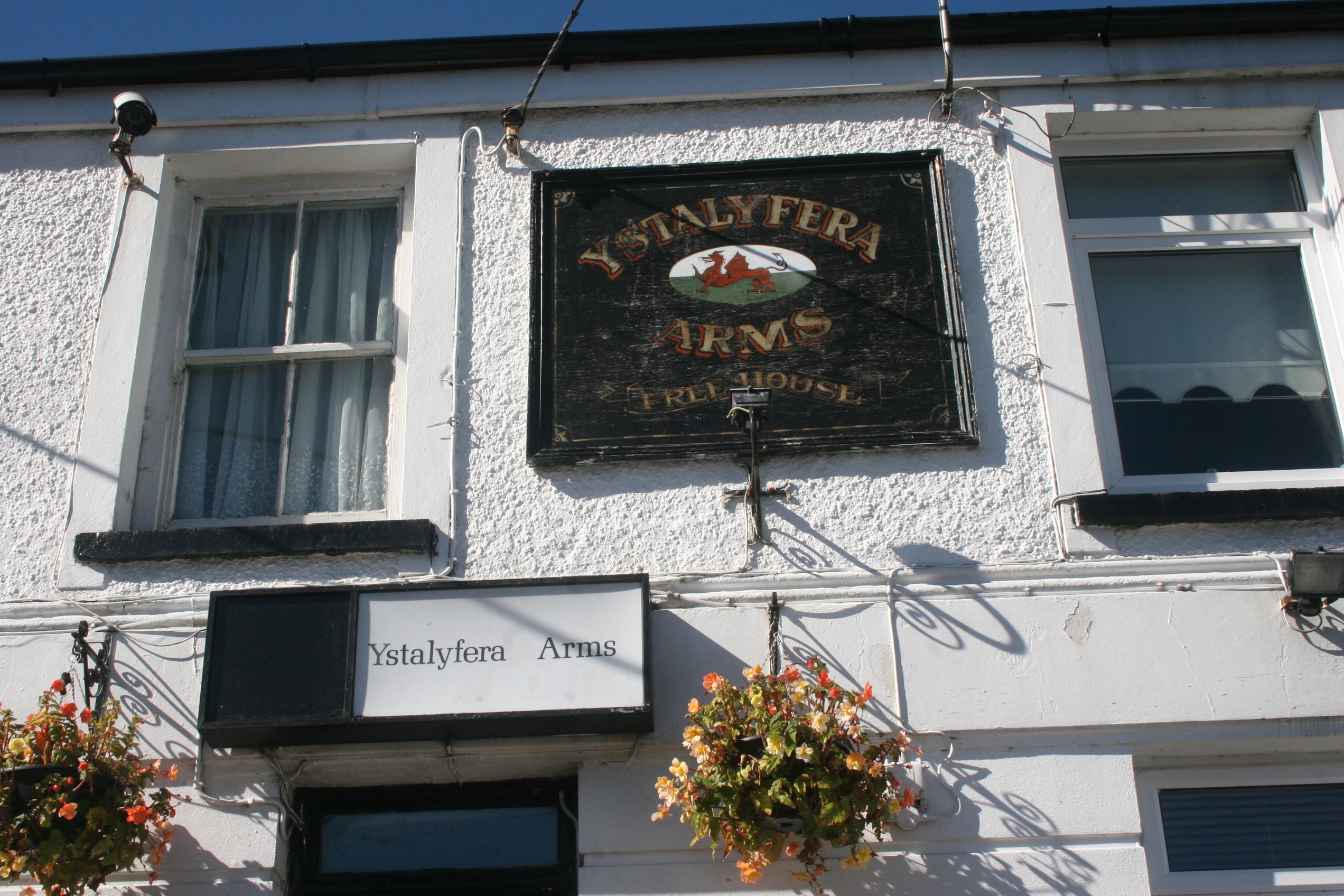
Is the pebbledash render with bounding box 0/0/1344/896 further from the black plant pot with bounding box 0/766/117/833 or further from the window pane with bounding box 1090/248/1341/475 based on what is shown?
the black plant pot with bounding box 0/766/117/833

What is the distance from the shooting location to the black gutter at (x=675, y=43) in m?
5.20

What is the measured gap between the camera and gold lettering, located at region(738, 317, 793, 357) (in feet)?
15.5

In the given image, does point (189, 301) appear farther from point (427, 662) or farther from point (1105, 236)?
point (1105, 236)

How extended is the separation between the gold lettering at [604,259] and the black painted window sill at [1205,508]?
2094mm

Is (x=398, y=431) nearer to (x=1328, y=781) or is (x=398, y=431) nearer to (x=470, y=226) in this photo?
(x=470, y=226)

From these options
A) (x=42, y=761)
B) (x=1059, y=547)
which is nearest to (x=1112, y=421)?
(x=1059, y=547)

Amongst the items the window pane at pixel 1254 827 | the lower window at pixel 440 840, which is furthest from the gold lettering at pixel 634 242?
the window pane at pixel 1254 827

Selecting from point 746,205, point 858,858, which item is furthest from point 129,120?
point 858,858

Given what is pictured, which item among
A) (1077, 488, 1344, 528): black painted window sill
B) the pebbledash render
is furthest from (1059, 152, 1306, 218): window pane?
(1077, 488, 1344, 528): black painted window sill

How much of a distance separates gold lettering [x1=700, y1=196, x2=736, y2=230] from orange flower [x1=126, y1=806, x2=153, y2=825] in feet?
10.1

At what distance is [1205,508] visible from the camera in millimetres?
4270

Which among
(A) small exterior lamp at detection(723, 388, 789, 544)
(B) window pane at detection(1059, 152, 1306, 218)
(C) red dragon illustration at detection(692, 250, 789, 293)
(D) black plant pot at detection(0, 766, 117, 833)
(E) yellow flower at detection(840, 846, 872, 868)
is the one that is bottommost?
(E) yellow flower at detection(840, 846, 872, 868)

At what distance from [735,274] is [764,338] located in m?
0.34

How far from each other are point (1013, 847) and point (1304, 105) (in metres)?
3.56
